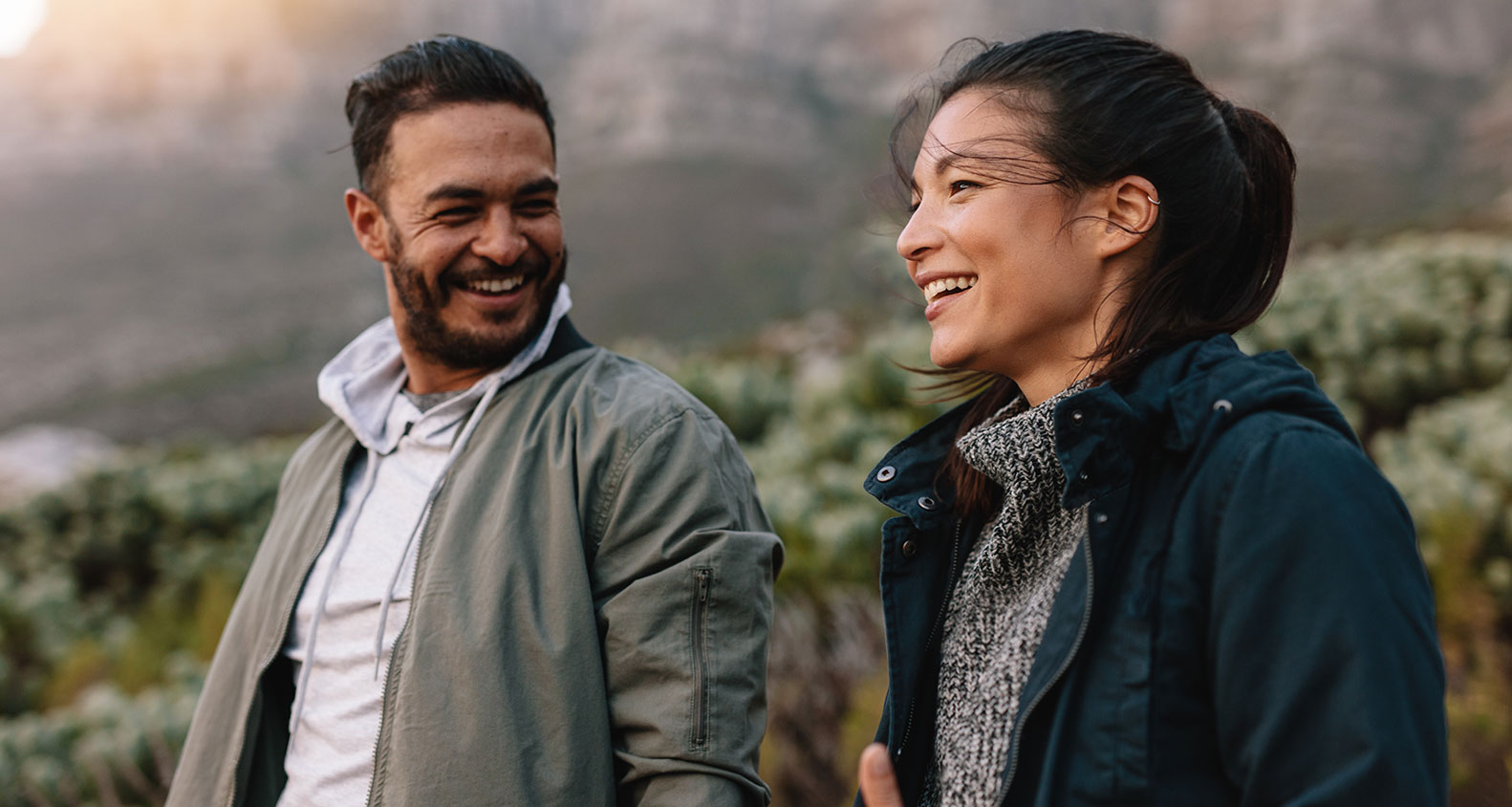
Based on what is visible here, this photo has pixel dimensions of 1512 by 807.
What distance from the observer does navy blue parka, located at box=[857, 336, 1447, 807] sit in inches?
40.4

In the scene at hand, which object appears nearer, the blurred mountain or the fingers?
the fingers

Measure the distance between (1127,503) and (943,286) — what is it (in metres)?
0.42

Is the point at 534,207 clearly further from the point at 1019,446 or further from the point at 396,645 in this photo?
the point at 1019,446

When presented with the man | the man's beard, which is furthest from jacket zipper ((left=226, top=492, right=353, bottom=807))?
the man's beard

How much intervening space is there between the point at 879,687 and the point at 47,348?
5856 cm

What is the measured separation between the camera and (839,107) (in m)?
82.2

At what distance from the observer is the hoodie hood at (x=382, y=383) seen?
2.11 meters

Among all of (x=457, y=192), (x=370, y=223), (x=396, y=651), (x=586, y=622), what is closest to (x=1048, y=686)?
(x=586, y=622)

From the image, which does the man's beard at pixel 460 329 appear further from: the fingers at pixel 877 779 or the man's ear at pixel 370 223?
the fingers at pixel 877 779

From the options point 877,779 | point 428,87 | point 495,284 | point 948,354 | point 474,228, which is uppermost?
point 428,87

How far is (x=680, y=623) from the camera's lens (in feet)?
5.66

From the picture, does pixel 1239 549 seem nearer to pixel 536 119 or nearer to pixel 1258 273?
pixel 1258 273

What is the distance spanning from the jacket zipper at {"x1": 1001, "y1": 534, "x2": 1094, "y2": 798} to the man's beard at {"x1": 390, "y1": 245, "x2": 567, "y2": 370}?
1.27m

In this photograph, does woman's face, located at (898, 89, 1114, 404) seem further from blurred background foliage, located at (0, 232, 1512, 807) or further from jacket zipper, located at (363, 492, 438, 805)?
blurred background foliage, located at (0, 232, 1512, 807)
